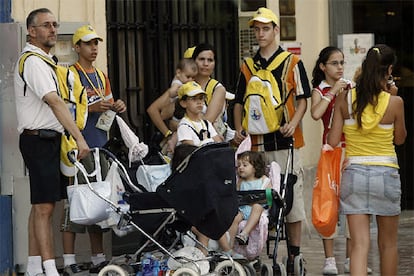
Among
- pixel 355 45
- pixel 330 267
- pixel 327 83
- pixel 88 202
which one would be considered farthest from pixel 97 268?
pixel 355 45

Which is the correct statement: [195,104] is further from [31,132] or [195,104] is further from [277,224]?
[31,132]

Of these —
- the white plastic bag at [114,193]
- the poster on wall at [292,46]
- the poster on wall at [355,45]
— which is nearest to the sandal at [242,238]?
the white plastic bag at [114,193]

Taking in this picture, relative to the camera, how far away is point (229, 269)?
9.01 metres

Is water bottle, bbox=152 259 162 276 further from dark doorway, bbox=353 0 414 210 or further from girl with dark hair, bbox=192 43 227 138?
dark doorway, bbox=353 0 414 210

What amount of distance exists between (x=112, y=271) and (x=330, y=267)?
7.41ft

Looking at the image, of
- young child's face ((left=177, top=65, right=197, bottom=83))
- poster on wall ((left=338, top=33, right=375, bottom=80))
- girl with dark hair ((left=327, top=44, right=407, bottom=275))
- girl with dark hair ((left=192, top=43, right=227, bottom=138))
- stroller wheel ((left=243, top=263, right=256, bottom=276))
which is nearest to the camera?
girl with dark hair ((left=327, top=44, right=407, bottom=275))

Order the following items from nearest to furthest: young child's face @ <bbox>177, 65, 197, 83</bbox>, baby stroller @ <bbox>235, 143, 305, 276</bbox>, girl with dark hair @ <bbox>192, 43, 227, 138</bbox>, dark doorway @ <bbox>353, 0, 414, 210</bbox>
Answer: baby stroller @ <bbox>235, 143, 305, 276</bbox>, girl with dark hair @ <bbox>192, 43, 227, 138</bbox>, young child's face @ <bbox>177, 65, 197, 83</bbox>, dark doorway @ <bbox>353, 0, 414, 210</bbox>

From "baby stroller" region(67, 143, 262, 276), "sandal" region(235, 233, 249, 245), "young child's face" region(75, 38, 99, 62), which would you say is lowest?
"sandal" region(235, 233, 249, 245)

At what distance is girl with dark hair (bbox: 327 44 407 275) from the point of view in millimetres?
8477

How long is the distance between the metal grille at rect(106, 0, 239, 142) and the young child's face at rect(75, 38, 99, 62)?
4.33 ft

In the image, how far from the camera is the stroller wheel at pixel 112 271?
8.75m

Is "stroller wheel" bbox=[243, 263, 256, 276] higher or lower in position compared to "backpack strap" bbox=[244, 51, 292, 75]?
lower

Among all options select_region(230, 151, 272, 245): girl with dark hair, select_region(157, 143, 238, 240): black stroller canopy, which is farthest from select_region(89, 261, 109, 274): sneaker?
select_region(230, 151, 272, 245): girl with dark hair

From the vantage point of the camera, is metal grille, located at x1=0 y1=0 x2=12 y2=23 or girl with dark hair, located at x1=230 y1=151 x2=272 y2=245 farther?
metal grille, located at x1=0 y1=0 x2=12 y2=23
